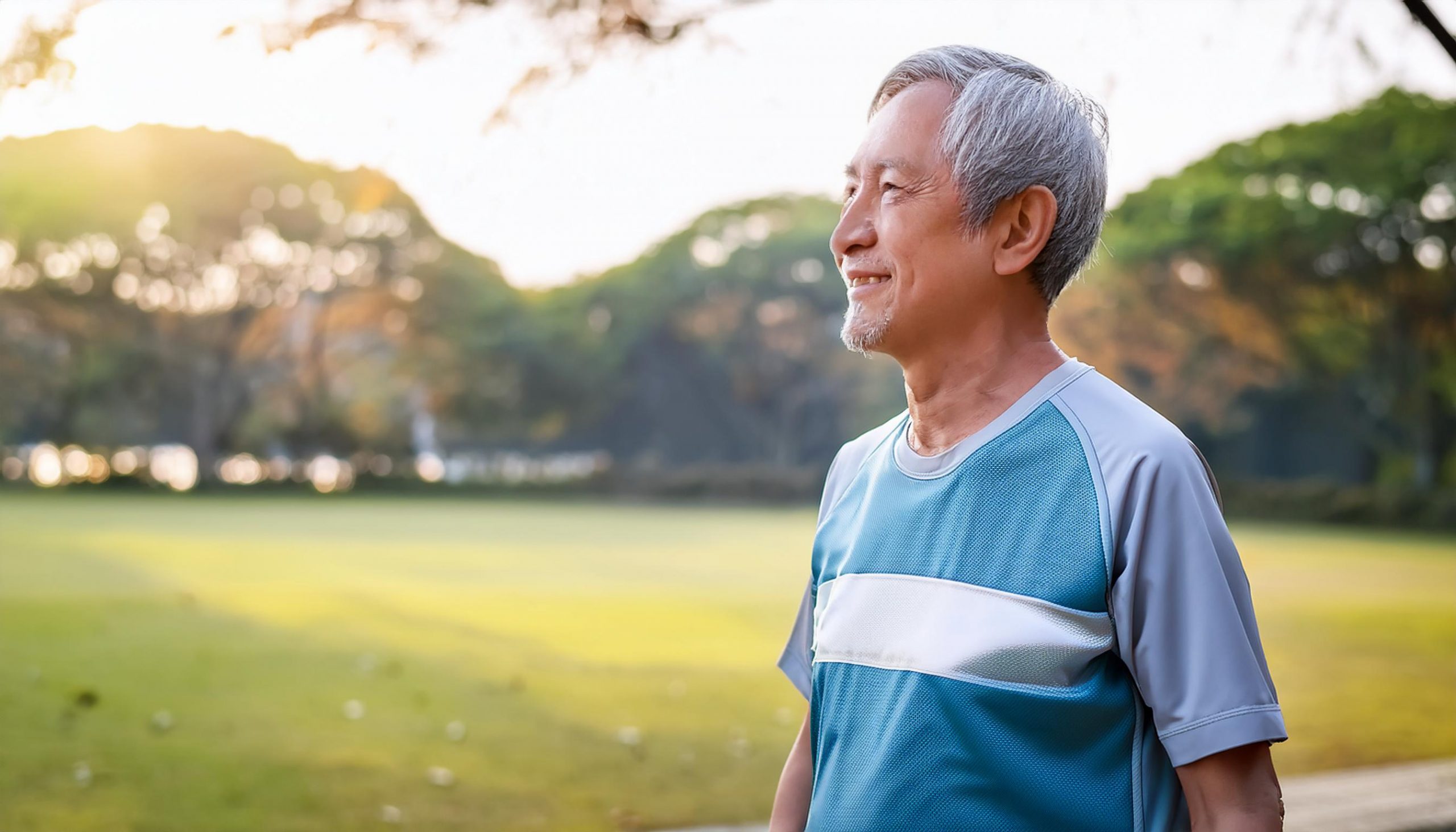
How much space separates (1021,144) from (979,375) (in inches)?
9.9

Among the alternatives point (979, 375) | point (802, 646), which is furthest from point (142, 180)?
point (979, 375)

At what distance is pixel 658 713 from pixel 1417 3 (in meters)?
4.15

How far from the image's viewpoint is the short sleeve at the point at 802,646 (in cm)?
166

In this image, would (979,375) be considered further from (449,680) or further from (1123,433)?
(449,680)

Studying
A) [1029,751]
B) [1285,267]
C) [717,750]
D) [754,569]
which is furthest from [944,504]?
[1285,267]

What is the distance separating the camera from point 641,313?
34.8 m

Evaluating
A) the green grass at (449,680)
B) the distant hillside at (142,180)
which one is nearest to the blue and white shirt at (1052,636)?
the green grass at (449,680)

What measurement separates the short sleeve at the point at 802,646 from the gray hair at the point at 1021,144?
53cm

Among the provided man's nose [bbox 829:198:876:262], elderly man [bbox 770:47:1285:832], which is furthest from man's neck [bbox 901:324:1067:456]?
man's nose [bbox 829:198:876:262]

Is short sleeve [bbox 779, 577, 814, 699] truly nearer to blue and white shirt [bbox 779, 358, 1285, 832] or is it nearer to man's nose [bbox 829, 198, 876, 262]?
blue and white shirt [bbox 779, 358, 1285, 832]

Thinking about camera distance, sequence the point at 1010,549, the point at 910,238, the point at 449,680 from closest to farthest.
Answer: the point at 1010,549 → the point at 910,238 → the point at 449,680

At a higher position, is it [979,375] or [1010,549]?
[979,375]

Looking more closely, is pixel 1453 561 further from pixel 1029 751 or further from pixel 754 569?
pixel 1029 751

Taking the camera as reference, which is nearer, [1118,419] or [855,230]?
[1118,419]
